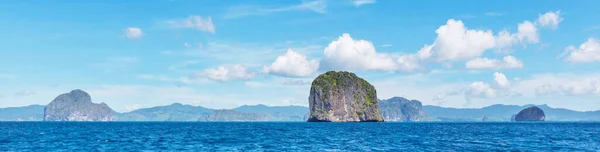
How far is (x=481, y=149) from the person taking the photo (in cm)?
6594

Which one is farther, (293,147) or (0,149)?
(293,147)

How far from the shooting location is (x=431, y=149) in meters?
66.0

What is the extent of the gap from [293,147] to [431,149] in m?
17.2

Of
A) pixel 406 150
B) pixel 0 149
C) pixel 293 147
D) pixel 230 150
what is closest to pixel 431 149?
pixel 406 150

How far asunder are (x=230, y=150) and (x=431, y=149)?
2438cm

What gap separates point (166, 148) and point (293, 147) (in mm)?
15885

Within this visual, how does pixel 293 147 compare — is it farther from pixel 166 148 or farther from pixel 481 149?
pixel 481 149

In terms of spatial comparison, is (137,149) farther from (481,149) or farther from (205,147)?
(481,149)

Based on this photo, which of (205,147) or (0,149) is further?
(205,147)

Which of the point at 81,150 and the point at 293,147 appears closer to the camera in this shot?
the point at 81,150

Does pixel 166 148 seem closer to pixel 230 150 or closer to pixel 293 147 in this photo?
pixel 230 150

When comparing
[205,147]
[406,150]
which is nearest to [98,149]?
[205,147]

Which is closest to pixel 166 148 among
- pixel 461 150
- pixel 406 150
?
pixel 406 150

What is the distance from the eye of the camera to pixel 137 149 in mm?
64875
